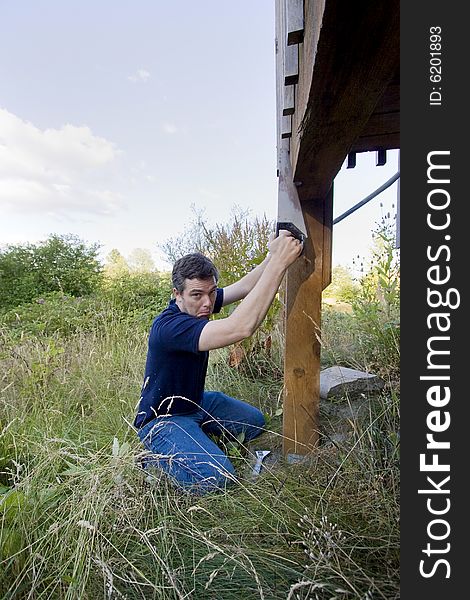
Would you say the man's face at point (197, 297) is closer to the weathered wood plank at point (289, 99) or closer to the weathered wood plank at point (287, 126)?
the weathered wood plank at point (287, 126)

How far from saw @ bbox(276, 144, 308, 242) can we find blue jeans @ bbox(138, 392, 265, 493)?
1.02 metres

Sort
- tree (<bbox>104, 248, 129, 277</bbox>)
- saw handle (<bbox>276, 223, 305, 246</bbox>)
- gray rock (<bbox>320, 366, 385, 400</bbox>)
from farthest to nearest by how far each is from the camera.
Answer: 1. tree (<bbox>104, 248, 129, 277</bbox>)
2. gray rock (<bbox>320, 366, 385, 400</bbox>)
3. saw handle (<bbox>276, 223, 305, 246</bbox>)

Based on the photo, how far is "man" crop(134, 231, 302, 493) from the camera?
1744mm

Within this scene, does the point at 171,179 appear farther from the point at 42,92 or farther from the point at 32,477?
the point at 32,477

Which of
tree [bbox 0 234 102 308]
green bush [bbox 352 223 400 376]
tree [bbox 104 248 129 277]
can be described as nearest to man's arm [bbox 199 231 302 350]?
green bush [bbox 352 223 400 376]

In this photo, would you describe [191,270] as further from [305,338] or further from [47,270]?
[47,270]

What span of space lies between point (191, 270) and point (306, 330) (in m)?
0.72

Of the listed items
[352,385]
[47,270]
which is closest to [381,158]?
[352,385]

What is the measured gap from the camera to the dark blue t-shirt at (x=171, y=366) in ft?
6.57

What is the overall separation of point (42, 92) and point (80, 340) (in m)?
13.3

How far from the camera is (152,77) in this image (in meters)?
14.1

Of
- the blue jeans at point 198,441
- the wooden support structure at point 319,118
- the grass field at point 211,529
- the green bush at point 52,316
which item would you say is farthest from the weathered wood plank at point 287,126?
the green bush at point 52,316

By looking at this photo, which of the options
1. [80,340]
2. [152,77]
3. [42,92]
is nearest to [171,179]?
[152,77]

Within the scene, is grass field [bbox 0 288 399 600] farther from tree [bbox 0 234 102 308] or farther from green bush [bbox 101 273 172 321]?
tree [bbox 0 234 102 308]
